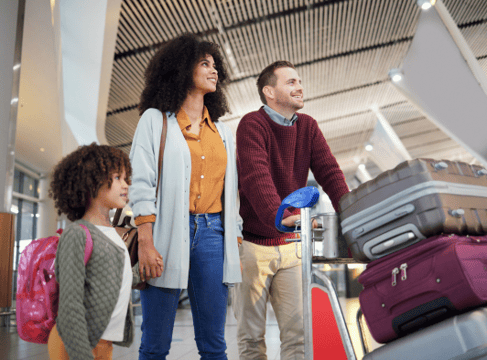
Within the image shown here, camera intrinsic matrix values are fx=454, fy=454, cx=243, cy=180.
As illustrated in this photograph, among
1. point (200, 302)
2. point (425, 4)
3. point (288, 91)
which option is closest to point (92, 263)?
point (200, 302)

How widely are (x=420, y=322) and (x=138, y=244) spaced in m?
0.91

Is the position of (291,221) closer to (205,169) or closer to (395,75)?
(205,169)

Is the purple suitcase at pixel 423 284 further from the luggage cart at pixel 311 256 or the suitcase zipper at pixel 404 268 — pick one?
the luggage cart at pixel 311 256

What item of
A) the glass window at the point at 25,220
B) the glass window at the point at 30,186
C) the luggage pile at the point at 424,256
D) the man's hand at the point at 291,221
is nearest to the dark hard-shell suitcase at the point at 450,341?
the luggage pile at the point at 424,256

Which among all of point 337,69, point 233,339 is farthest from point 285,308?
point 337,69

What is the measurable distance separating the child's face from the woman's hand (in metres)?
0.13

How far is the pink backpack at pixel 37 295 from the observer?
135 centimetres

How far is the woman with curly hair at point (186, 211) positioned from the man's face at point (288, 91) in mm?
421

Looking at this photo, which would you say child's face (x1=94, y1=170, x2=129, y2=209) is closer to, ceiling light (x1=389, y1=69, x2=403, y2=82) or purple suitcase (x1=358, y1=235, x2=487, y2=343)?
purple suitcase (x1=358, y1=235, x2=487, y2=343)

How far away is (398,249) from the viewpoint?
→ 1.36 meters

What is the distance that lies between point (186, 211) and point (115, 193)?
10.0 inches

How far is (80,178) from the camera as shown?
5.04 feet

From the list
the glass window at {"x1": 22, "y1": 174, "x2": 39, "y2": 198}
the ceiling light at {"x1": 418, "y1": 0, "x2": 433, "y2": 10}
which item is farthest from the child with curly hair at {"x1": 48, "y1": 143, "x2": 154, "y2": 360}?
the glass window at {"x1": 22, "y1": 174, "x2": 39, "y2": 198}

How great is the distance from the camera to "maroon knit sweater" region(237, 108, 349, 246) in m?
1.87
